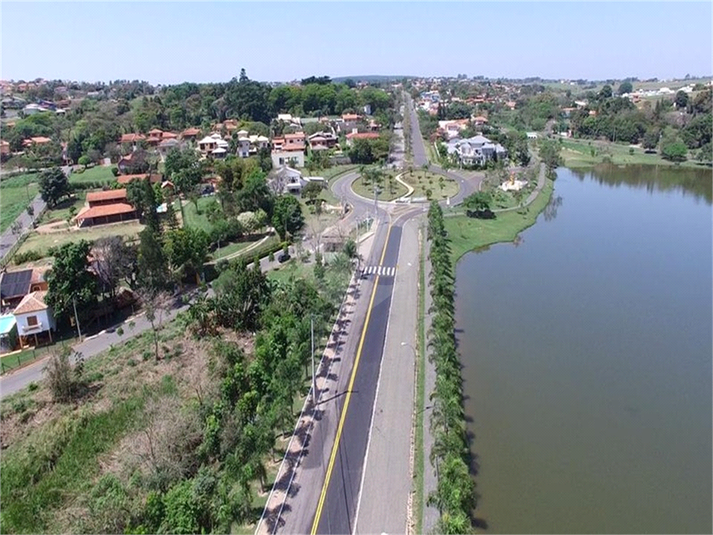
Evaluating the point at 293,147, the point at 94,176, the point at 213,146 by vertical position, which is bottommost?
the point at 94,176

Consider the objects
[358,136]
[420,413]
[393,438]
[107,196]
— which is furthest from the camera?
[358,136]

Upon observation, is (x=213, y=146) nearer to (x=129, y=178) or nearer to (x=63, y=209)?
(x=129, y=178)

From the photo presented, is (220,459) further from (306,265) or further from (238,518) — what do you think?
Result: (306,265)

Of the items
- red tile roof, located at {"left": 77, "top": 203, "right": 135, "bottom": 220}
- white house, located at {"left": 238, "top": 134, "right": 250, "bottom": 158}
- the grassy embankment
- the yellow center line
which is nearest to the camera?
the yellow center line

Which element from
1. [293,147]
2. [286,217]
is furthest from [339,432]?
[293,147]

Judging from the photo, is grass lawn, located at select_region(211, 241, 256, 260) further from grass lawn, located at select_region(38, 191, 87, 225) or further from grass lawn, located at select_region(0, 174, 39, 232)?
grass lawn, located at select_region(0, 174, 39, 232)

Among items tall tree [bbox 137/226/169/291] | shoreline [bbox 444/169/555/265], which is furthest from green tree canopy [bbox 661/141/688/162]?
tall tree [bbox 137/226/169/291]

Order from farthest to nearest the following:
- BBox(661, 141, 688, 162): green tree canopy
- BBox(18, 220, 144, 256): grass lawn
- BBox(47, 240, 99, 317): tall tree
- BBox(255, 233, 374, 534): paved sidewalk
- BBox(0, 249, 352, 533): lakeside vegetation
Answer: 1. BBox(661, 141, 688, 162): green tree canopy
2. BBox(18, 220, 144, 256): grass lawn
3. BBox(47, 240, 99, 317): tall tree
4. BBox(255, 233, 374, 534): paved sidewalk
5. BBox(0, 249, 352, 533): lakeside vegetation
